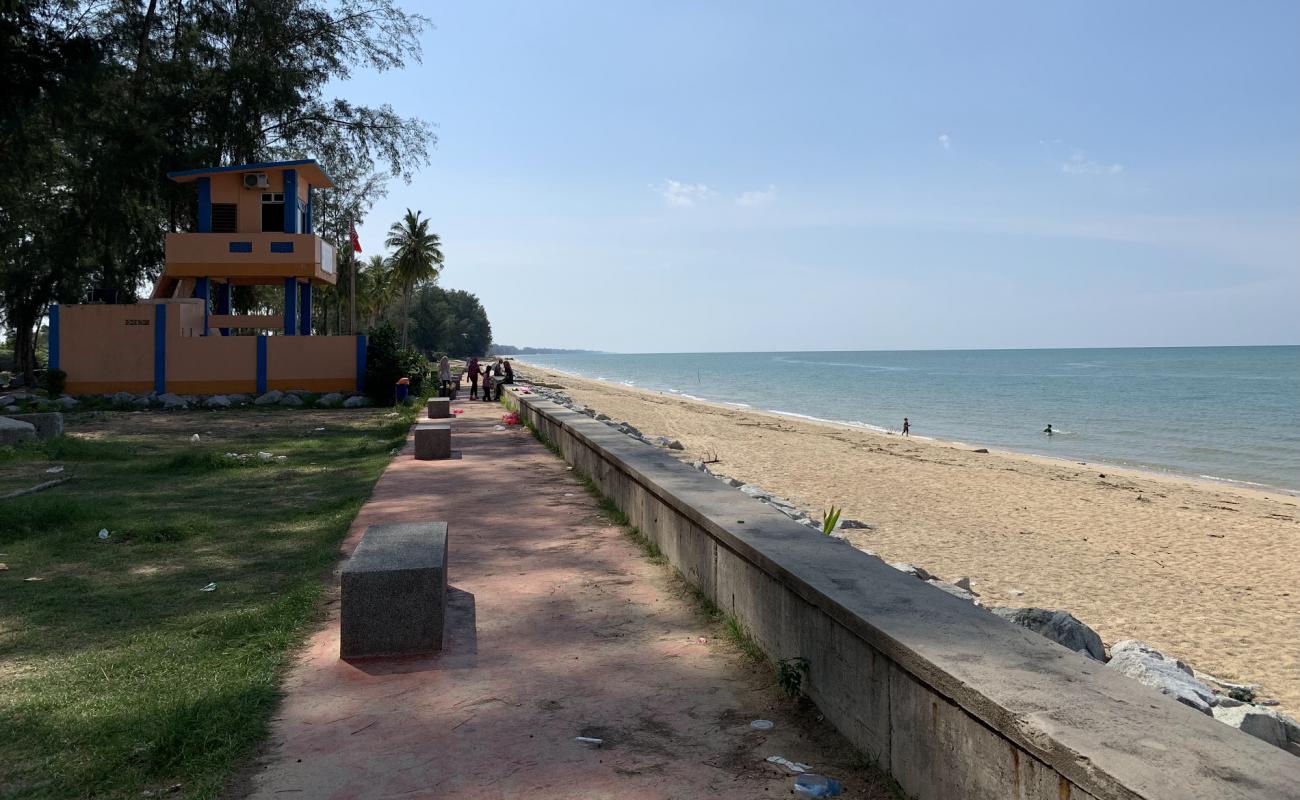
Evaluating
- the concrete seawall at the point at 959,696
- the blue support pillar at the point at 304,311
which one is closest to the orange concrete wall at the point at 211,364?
the blue support pillar at the point at 304,311

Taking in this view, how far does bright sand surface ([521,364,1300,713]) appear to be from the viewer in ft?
27.0

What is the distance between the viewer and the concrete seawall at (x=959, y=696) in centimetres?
218

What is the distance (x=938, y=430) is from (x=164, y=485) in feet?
110

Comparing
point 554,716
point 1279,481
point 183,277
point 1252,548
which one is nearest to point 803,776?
point 554,716

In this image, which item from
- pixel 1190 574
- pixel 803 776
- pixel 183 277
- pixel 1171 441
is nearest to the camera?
pixel 803 776

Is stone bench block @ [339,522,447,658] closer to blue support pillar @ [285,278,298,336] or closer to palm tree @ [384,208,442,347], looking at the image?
blue support pillar @ [285,278,298,336]

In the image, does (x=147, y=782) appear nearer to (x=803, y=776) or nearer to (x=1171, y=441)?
(x=803, y=776)

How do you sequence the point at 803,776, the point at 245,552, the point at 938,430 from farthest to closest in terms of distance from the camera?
the point at 938,430 < the point at 245,552 < the point at 803,776

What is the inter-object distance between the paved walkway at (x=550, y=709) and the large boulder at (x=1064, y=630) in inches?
76.6

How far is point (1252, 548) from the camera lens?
1271 centimetres

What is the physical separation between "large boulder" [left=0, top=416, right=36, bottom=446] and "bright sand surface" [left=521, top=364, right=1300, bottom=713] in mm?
12332

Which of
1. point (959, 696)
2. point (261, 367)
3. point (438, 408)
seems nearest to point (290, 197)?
point (261, 367)

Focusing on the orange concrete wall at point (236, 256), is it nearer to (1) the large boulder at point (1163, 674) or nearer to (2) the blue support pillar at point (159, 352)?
(2) the blue support pillar at point (159, 352)

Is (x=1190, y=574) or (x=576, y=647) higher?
(x=576, y=647)
